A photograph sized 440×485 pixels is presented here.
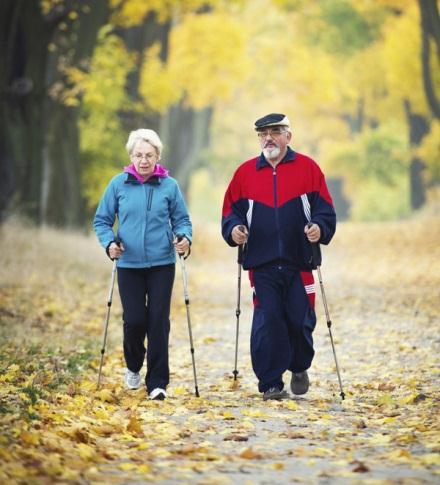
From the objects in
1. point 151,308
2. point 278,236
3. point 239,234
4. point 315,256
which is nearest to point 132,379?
point 151,308

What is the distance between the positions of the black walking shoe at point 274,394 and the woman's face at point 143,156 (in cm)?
189

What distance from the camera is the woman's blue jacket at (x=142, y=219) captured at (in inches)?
328

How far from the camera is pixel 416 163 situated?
38125mm

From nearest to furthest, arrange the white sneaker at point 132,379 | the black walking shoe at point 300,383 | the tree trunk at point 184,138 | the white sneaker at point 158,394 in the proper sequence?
the white sneaker at point 158,394
the black walking shoe at point 300,383
the white sneaker at point 132,379
the tree trunk at point 184,138

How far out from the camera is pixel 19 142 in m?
19.8

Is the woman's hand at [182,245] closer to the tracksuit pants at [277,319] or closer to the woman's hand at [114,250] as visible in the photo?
the woman's hand at [114,250]

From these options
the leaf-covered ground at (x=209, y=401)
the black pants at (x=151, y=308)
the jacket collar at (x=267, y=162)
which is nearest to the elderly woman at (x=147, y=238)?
the black pants at (x=151, y=308)

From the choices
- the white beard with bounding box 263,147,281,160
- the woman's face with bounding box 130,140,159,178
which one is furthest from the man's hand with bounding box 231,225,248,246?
the woman's face with bounding box 130,140,159,178

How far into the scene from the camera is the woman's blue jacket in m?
8.32

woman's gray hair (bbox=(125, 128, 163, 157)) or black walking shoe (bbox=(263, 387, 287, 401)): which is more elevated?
woman's gray hair (bbox=(125, 128, 163, 157))

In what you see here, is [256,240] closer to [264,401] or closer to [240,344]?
[264,401]

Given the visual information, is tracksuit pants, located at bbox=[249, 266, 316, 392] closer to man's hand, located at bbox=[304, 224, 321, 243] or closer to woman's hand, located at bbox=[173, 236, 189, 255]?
man's hand, located at bbox=[304, 224, 321, 243]

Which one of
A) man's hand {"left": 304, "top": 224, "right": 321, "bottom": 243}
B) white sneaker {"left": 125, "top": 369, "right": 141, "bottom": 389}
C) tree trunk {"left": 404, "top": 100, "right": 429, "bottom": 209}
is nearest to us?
man's hand {"left": 304, "top": 224, "right": 321, "bottom": 243}

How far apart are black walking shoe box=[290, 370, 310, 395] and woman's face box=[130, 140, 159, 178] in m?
1.95
